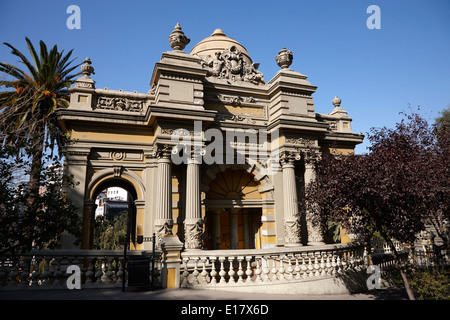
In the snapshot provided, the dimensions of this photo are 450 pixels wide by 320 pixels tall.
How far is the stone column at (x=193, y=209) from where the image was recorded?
13.4 metres

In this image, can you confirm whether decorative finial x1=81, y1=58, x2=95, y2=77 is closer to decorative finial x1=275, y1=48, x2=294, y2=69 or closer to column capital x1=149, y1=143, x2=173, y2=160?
column capital x1=149, y1=143, x2=173, y2=160

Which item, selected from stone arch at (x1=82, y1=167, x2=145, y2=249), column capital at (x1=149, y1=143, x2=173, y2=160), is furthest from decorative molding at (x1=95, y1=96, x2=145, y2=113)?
stone arch at (x1=82, y1=167, x2=145, y2=249)

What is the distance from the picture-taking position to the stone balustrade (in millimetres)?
9008

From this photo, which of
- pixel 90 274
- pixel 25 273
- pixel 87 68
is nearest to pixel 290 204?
pixel 90 274

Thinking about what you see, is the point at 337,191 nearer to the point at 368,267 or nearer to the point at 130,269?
the point at 368,267

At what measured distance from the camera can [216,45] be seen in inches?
770

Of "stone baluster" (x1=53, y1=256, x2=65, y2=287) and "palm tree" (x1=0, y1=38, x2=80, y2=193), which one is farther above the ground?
"palm tree" (x1=0, y1=38, x2=80, y2=193)

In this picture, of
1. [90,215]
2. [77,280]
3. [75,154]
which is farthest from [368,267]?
[75,154]

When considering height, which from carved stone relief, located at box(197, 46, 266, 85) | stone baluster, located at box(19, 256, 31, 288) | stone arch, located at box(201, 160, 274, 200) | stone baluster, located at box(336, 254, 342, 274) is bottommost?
stone baluster, located at box(336, 254, 342, 274)

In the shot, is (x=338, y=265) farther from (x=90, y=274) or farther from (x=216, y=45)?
(x=216, y=45)

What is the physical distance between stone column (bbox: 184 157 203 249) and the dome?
8.35m

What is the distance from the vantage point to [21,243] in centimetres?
890
